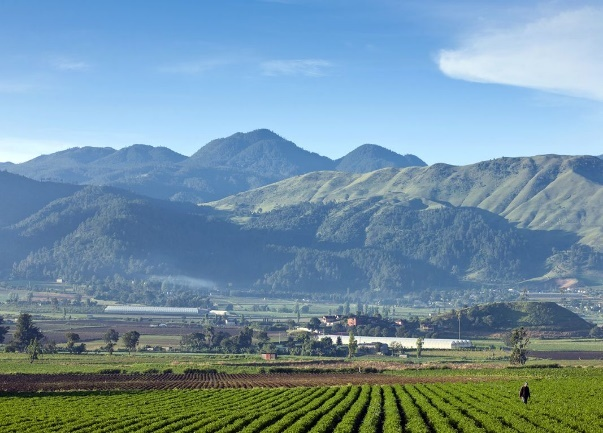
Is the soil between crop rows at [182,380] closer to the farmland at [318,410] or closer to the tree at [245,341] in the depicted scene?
the farmland at [318,410]

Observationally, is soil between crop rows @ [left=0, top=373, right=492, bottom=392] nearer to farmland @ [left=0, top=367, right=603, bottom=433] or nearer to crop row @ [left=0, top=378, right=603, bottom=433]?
A: farmland @ [left=0, top=367, right=603, bottom=433]

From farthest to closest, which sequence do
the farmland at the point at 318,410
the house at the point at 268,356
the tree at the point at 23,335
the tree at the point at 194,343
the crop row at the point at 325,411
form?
the tree at the point at 194,343
the tree at the point at 23,335
the house at the point at 268,356
the farmland at the point at 318,410
the crop row at the point at 325,411

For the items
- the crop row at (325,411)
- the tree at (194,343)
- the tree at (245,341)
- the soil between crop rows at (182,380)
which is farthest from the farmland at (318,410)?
the tree at (194,343)

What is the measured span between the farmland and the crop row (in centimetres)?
6

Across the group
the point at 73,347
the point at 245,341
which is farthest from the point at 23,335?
the point at 245,341

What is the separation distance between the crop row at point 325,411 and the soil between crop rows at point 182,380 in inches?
604

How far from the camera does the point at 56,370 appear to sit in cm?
12812

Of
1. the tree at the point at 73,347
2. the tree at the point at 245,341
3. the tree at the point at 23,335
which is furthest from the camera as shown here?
the tree at the point at 245,341

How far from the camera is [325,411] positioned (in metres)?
61.1

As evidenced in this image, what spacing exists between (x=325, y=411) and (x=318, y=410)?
0.58 metres

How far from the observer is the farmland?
2028 inches

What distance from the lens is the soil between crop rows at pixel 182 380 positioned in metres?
98.2

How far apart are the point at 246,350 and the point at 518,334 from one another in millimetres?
62788

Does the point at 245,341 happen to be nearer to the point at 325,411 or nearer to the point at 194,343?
the point at 194,343
